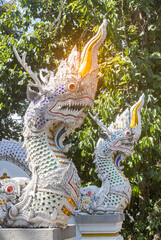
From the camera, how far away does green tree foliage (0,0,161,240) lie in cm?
630

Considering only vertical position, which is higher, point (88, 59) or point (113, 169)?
point (88, 59)

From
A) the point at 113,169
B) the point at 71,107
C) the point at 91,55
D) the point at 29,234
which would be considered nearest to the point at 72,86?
the point at 71,107

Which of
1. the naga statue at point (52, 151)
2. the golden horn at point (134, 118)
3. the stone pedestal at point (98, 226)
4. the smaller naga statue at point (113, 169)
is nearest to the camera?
the naga statue at point (52, 151)

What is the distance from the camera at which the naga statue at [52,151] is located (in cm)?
242

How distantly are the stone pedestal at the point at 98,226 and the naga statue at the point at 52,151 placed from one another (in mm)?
1853

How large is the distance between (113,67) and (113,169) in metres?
2.68

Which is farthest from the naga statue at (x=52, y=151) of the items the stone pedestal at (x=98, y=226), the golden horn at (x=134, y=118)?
the golden horn at (x=134, y=118)

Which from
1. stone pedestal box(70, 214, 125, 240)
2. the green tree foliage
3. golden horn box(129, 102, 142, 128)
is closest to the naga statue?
stone pedestal box(70, 214, 125, 240)

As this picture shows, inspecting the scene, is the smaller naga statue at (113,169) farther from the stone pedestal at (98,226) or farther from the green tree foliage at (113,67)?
the green tree foliage at (113,67)

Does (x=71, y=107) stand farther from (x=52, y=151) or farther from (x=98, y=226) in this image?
(x=98, y=226)

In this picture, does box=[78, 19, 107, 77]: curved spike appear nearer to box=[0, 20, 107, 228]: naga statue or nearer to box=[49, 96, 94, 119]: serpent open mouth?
box=[0, 20, 107, 228]: naga statue

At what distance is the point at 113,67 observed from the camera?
6785 mm

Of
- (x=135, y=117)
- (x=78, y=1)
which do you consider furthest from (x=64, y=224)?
(x=78, y=1)

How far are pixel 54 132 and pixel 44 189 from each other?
1.57ft
